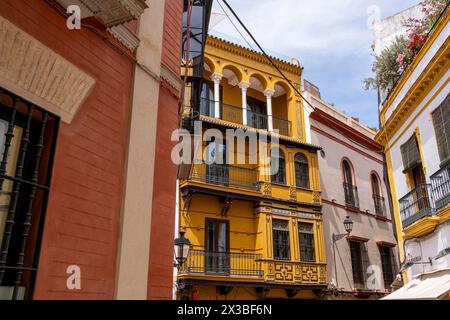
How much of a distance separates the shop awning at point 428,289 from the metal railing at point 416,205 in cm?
157

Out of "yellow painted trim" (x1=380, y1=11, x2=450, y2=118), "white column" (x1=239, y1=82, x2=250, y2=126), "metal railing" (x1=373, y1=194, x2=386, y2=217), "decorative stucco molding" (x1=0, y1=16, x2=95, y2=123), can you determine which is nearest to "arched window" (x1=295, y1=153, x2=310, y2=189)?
"white column" (x1=239, y1=82, x2=250, y2=126)

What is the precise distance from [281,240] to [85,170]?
14.0 meters

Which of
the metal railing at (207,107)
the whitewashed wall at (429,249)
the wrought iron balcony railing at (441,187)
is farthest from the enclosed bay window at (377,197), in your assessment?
the wrought iron balcony railing at (441,187)

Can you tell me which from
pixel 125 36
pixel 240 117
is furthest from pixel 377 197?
pixel 125 36

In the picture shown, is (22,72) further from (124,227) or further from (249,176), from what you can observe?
(249,176)

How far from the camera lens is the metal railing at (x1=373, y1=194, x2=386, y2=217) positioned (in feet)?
73.7

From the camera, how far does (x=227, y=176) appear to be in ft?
53.3

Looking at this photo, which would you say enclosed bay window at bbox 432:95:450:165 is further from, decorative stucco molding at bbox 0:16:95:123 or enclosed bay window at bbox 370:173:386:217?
enclosed bay window at bbox 370:173:386:217

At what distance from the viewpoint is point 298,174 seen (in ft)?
61.5

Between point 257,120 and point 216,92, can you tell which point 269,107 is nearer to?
point 257,120

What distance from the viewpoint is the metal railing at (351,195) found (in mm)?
20848

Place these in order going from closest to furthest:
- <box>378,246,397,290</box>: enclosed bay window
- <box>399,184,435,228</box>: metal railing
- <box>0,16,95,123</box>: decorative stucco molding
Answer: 1. <box>0,16,95,123</box>: decorative stucco molding
2. <box>399,184,435,228</box>: metal railing
3. <box>378,246,397,290</box>: enclosed bay window

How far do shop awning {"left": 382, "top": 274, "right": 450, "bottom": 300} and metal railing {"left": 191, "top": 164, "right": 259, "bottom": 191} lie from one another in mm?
7163

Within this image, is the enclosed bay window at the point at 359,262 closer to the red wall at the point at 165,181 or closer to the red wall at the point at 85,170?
the red wall at the point at 165,181
